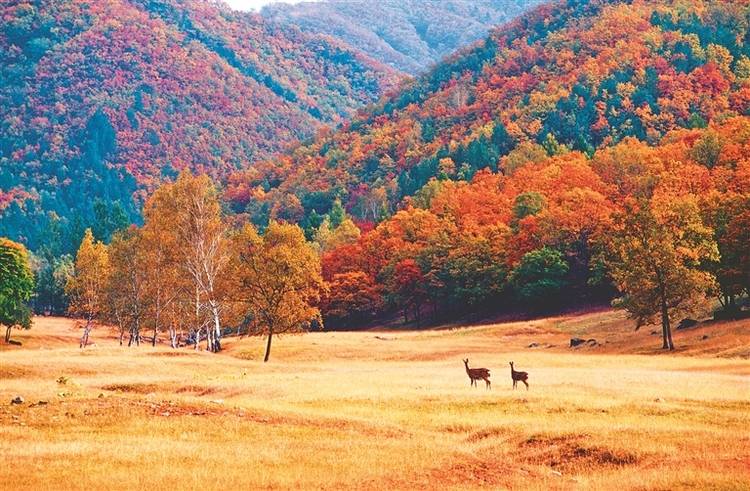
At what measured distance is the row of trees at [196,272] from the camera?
73.4 m

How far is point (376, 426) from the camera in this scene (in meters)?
34.2

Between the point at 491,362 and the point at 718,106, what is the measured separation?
5960 inches

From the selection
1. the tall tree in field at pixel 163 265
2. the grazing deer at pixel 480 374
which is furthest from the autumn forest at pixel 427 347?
the tall tree in field at pixel 163 265

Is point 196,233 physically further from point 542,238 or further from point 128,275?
point 542,238

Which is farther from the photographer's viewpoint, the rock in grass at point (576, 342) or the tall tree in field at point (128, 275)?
the tall tree in field at point (128, 275)

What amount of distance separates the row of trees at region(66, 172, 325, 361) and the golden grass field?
1194 centimetres

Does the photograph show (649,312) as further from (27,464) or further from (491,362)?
(27,464)

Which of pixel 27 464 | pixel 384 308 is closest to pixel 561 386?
pixel 27 464

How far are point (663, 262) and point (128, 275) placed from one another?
174 ft

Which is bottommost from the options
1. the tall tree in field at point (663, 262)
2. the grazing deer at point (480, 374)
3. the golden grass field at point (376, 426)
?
the golden grass field at point (376, 426)

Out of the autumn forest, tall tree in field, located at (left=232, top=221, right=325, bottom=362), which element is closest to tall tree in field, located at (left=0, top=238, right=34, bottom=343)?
the autumn forest

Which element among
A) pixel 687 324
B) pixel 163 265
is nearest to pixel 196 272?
pixel 163 265

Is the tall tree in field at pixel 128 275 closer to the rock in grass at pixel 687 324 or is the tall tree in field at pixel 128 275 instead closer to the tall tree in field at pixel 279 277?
the tall tree in field at pixel 279 277

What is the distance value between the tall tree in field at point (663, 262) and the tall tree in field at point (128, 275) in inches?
Answer: 1818
